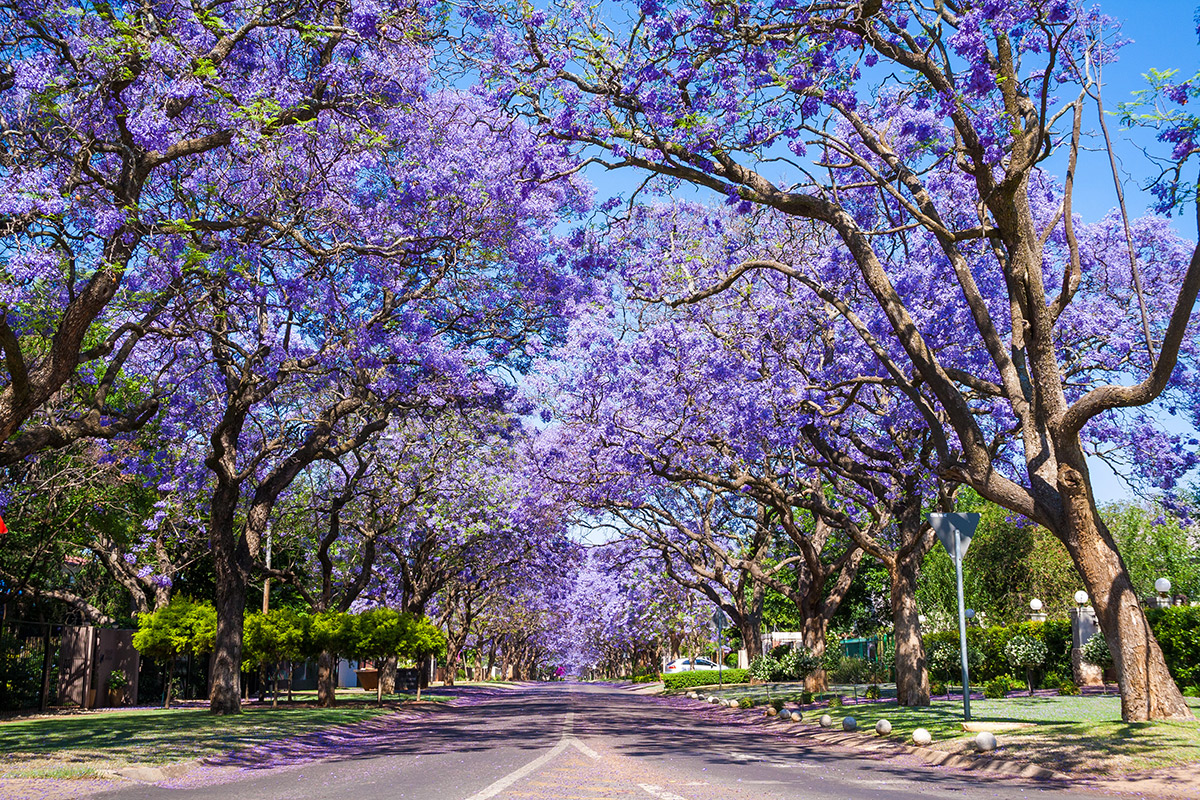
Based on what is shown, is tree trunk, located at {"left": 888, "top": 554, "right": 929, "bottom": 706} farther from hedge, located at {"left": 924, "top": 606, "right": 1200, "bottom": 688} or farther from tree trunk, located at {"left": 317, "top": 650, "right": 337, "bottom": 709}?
tree trunk, located at {"left": 317, "top": 650, "right": 337, "bottom": 709}

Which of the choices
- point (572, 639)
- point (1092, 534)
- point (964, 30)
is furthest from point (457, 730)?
point (572, 639)

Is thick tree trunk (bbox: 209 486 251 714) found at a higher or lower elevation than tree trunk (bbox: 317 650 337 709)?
higher

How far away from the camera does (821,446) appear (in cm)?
1825

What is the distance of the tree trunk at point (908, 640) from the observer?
61.5 feet

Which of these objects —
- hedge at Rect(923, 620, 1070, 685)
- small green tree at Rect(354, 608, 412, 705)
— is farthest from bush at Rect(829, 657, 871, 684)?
small green tree at Rect(354, 608, 412, 705)

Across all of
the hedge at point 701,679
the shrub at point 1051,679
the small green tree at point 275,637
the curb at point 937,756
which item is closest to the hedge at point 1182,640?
the shrub at point 1051,679

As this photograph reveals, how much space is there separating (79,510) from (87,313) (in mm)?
17137

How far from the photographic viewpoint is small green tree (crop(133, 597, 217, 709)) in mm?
23203

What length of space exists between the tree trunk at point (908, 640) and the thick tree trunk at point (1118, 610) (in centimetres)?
784

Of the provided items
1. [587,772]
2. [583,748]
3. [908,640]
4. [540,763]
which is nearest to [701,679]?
[908,640]

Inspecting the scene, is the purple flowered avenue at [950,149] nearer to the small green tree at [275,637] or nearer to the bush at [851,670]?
the small green tree at [275,637]

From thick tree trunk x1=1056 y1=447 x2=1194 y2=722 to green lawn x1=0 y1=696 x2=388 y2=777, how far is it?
36.6 ft

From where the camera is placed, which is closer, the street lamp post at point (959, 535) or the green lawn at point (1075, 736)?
the green lawn at point (1075, 736)

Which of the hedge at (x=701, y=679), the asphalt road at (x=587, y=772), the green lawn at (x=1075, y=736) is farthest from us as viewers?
the hedge at (x=701, y=679)
